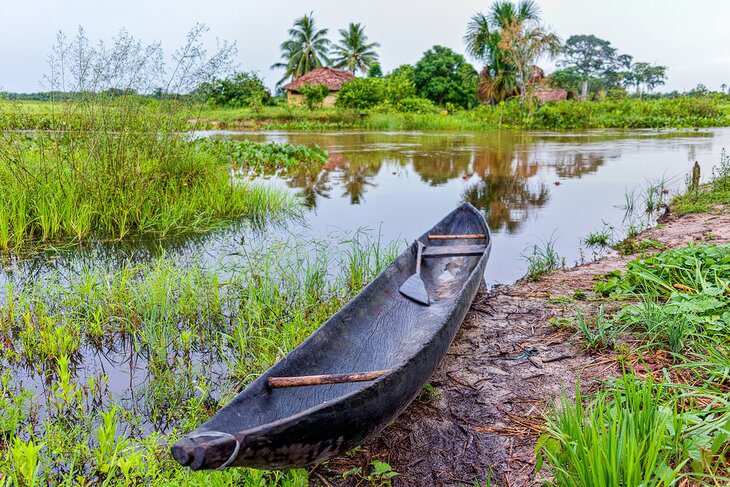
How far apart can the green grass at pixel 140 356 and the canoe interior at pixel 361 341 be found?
30cm

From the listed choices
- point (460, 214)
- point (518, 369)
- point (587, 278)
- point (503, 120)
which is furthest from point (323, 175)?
point (503, 120)

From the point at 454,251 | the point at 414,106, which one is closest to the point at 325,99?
the point at 414,106

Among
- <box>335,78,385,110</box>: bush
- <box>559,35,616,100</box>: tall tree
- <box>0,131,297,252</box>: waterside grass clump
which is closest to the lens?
<box>0,131,297,252</box>: waterside grass clump

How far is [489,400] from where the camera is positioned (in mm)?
2727

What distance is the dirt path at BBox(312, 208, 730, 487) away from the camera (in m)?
2.25

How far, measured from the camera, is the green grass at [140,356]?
2.20 m

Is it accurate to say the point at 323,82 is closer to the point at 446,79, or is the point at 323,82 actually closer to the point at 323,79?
the point at 323,79

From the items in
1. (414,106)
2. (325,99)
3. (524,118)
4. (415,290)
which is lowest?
(415,290)

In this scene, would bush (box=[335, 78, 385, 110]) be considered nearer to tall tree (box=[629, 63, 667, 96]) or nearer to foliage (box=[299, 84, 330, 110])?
foliage (box=[299, 84, 330, 110])

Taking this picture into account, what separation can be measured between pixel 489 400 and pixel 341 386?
2.67 ft

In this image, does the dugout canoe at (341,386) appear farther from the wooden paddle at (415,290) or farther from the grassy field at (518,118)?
the grassy field at (518,118)

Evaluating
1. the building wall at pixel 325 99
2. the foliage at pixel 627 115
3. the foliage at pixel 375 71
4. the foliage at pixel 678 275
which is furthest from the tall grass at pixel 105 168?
the foliage at pixel 375 71

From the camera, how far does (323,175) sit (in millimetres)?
11734

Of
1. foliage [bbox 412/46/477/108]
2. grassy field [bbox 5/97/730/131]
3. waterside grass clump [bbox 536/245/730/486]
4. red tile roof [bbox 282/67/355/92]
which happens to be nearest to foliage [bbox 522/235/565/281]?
waterside grass clump [bbox 536/245/730/486]
